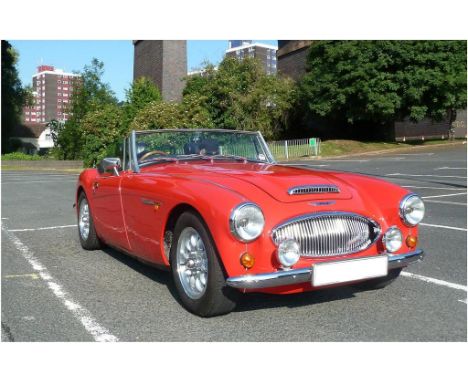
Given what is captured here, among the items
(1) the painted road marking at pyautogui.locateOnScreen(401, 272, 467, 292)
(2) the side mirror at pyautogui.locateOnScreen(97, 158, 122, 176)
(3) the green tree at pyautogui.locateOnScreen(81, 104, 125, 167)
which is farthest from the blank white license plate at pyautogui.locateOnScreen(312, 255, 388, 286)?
(3) the green tree at pyautogui.locateOnScreen(81, 104, 125, 167)

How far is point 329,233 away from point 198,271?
0.95 m

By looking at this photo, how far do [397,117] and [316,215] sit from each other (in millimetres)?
33125

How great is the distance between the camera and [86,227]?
20.0 ft

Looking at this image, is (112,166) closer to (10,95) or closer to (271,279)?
(271,279)

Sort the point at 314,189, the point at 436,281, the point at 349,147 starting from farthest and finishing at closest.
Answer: the point at 349,147 < the point at 436,281 < the point at 314,189

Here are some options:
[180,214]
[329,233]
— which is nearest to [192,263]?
[180,214]

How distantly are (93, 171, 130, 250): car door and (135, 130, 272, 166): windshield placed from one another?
13.0 inches

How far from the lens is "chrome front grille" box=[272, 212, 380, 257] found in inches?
135

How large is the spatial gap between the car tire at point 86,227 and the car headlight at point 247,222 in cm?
293

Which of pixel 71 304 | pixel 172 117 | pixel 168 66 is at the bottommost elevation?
pixel 71 304

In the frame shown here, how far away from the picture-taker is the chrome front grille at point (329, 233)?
342cm

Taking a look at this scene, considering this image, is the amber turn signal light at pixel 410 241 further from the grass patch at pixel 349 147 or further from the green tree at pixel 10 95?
the green tree at pixel 10 95

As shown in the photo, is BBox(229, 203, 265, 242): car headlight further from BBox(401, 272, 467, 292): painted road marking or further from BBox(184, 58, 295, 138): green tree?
BBox(184, 58, 295, 138): green tree

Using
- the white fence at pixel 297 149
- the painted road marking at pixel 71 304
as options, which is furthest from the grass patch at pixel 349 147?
the painted road marking at pixel 71 304
